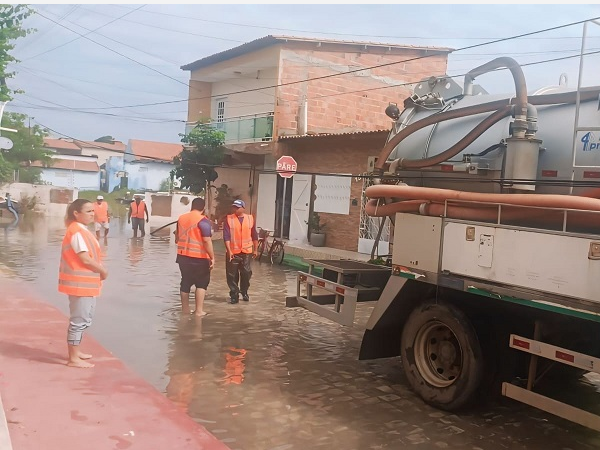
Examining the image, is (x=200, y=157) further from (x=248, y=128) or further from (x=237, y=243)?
(x=237, y=243)

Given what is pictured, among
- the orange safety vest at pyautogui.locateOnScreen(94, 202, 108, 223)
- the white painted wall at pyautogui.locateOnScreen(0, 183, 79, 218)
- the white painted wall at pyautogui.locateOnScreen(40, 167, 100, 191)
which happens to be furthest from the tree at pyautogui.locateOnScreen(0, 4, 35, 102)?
the white painted wall at pyautogui.locateOnScreen(40, 167, 100, 191)

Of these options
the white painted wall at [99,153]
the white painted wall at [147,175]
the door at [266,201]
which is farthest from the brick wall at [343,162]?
the white painted wall at [99,153]

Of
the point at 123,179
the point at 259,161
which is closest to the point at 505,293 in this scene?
the point at 259,161

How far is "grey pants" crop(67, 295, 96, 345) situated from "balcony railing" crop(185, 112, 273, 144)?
15988mm

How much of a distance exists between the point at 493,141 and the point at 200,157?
18442mm

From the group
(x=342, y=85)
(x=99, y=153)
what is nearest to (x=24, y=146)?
(x=99, y=153)

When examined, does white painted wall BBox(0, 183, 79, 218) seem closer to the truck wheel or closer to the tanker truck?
the tanker truck

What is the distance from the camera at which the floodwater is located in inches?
193

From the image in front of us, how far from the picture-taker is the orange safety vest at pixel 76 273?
5738 millimetres

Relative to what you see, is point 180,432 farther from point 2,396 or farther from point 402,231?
point 402,231

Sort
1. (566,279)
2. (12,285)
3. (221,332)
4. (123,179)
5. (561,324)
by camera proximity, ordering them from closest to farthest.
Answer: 1. (566,279)
2. (561,324)
3. (221,332)
4. (12,285)
5. (123,179)

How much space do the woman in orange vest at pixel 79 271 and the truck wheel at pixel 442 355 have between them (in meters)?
3.01

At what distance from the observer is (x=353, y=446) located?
4648mm

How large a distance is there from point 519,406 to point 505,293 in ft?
5.34
